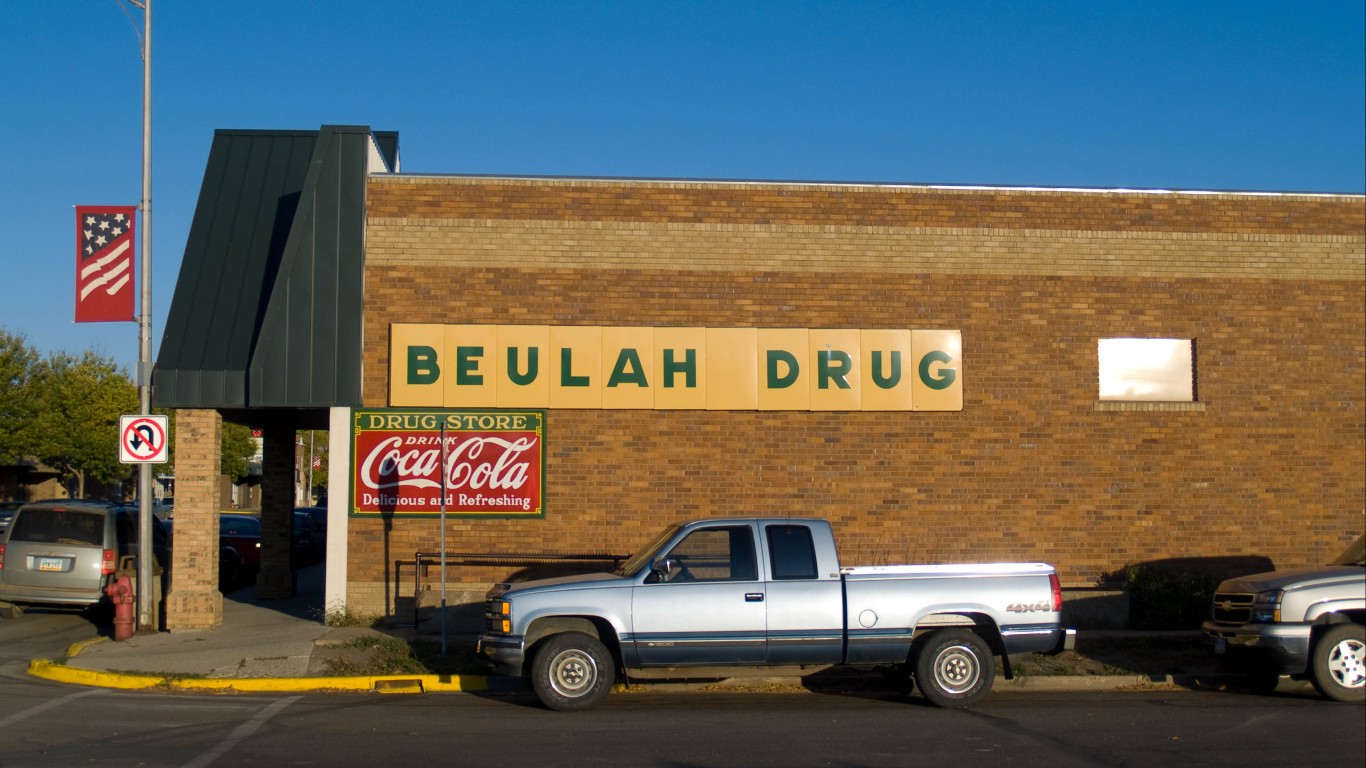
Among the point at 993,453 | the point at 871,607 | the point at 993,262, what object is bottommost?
the point at 871,607

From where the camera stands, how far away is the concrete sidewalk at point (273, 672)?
1230 centimetres

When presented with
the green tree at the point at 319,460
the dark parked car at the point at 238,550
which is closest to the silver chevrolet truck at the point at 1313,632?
the dark parked car at the point at 238,550

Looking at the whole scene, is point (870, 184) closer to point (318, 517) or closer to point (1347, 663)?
point (1347, 663)

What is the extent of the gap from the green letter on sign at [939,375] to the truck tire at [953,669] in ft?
18.3

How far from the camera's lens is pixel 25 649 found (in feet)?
49.5

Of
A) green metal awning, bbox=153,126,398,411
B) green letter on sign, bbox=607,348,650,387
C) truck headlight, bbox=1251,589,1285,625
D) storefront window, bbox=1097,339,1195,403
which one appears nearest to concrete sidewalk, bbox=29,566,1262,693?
truck headlight, bbox=1251,589,1285,625

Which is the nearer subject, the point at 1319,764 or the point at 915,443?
the point at 1319,764

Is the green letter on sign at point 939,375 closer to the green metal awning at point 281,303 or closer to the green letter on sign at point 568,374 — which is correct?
the green letter on sign at point 568,374

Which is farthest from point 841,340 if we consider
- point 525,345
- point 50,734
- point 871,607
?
point 50,734

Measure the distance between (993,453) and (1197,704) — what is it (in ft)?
17.0

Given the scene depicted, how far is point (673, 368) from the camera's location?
630 inches

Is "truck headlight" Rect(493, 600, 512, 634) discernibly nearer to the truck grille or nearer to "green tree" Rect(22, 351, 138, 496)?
the truck grille

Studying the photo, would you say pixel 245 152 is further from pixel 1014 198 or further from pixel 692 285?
pixel 1014 198

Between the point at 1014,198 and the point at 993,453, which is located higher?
the point at 1014,198
